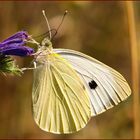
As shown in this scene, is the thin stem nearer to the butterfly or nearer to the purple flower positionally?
the butterfly

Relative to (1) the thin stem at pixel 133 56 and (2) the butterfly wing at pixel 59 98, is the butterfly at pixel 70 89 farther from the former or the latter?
(1) the thin stem at pixel 133 56

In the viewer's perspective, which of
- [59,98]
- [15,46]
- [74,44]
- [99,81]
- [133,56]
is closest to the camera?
[15,46]

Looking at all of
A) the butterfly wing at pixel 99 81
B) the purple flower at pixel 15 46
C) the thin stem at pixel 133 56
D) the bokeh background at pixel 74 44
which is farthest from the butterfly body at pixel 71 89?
the bokeh background at pixel 74 44

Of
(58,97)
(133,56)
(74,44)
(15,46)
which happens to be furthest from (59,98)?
(74,44)

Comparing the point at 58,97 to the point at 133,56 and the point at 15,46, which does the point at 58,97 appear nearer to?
the point at 133,56

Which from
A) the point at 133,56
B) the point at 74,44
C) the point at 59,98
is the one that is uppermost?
the point at 74,44

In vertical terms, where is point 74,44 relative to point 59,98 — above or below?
above

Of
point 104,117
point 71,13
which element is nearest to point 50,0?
point 71,13
